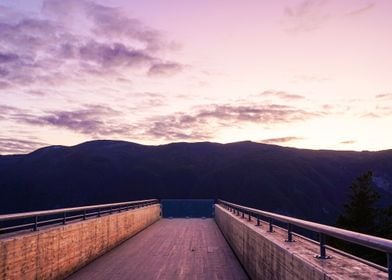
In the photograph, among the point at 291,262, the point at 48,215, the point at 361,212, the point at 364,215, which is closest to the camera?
the point at 291,262

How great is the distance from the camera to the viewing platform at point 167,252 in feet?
21.9

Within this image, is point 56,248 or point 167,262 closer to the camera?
point 56,248

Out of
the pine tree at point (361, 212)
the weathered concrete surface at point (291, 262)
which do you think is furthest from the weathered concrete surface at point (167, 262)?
the pine tree at point (361, 212)

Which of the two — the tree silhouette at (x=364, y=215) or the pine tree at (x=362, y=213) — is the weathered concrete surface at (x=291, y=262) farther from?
the pine tree at (x=362, y=213)

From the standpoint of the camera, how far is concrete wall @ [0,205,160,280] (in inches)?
385

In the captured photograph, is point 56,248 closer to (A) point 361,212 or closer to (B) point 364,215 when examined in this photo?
(B) point 364,215

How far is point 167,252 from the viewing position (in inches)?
758

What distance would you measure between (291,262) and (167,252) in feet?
40.2

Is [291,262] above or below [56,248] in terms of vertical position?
above

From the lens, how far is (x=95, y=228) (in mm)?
17500

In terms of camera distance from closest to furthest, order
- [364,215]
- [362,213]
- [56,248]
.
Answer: [56,248], [364,215], [362,213]

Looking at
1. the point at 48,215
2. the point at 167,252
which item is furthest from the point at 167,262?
the point at 48,215

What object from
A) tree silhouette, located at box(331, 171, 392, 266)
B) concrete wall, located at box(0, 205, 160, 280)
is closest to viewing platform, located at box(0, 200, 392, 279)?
concrete wall, located at box(0, 205, 160, 280)

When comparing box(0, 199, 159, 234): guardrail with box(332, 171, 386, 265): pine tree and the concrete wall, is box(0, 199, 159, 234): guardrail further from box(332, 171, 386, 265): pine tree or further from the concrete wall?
box(332, 171, 386, 265): pine tree
